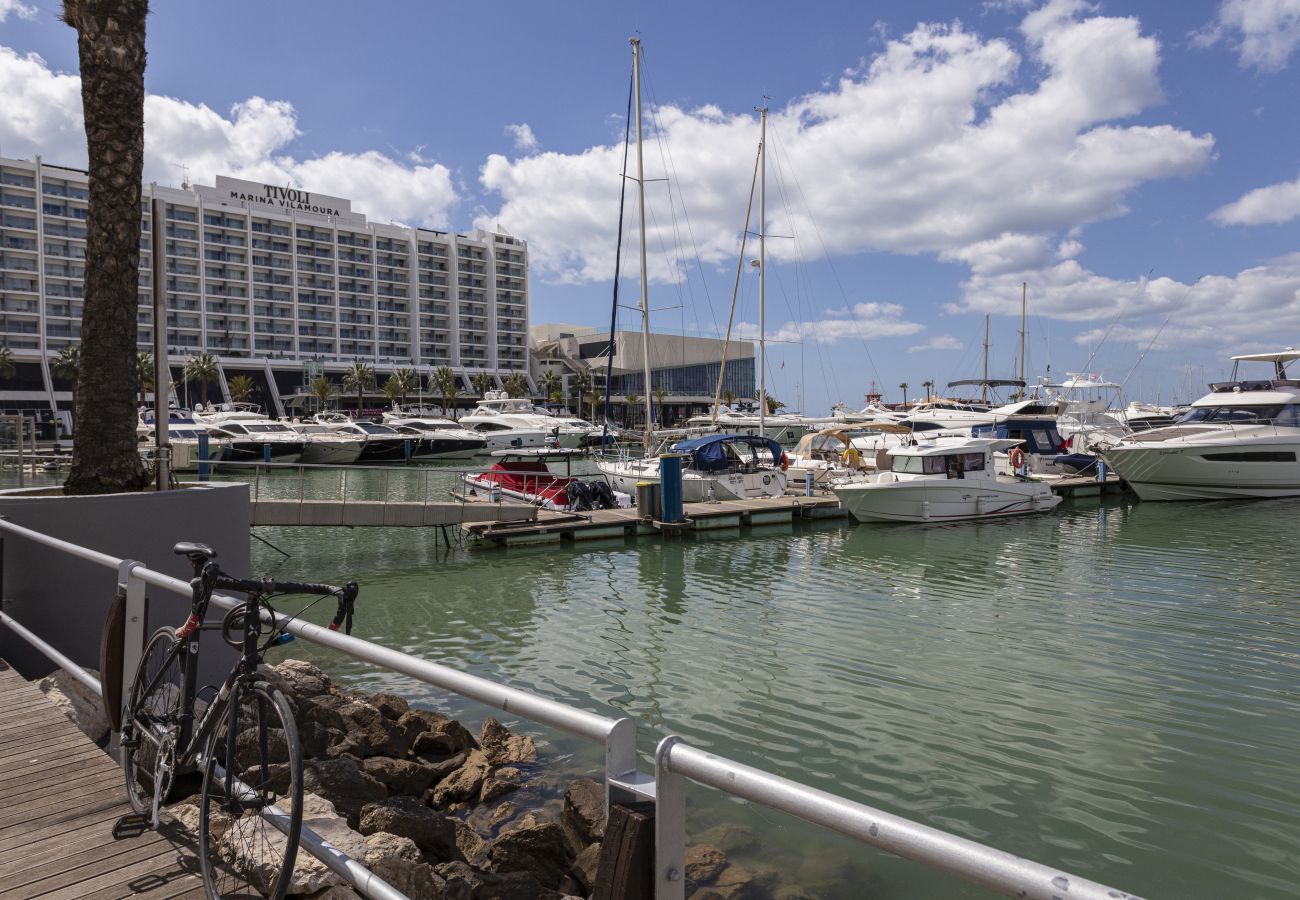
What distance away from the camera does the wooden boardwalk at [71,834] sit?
3705mm

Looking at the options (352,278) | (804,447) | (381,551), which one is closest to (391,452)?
(804,447)

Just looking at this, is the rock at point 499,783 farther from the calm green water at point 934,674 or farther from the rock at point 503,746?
the calm green water at point 934,674

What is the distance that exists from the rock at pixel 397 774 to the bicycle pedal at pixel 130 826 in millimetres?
3309

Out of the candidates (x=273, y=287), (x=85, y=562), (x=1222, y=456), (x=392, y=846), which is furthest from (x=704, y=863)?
(x=273, y=287)

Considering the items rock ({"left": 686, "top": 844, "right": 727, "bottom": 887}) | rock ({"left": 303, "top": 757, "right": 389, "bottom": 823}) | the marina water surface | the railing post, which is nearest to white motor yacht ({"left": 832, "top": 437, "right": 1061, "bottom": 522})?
the marina water surface

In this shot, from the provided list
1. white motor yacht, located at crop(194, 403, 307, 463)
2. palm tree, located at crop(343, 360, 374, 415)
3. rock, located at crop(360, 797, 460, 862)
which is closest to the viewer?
rock, located at crop(360, 797, 460, 862)

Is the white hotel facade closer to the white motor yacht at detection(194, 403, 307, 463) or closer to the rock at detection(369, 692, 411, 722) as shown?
the white motor yacht at detection(194, 403, 307, 463)

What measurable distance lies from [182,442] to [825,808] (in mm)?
52632

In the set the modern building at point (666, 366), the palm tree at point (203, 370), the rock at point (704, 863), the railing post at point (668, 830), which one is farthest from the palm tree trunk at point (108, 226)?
the modern building at point (666, 366)

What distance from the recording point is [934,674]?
11.8m

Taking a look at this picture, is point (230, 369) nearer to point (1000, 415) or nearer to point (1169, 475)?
point (1000, 415)

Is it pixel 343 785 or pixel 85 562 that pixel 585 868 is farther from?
pixel 85 562

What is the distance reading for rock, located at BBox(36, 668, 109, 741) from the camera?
5891mm

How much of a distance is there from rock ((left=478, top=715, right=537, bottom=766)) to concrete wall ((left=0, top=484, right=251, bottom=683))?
298 centimetres
